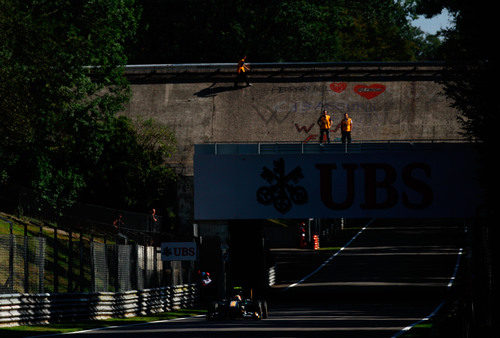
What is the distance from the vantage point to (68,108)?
160 feet

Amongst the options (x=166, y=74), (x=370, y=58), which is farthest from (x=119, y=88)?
(x=370, y=58)

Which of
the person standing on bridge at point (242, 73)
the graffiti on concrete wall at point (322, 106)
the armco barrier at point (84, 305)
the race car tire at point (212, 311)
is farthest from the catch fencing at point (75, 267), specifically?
the graffiti on concrete wall at point (322, 106)

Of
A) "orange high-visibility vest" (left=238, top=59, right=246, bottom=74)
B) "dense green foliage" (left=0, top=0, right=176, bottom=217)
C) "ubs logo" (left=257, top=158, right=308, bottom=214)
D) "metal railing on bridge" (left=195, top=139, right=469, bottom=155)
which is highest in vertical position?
"orange high-visibility vest" (left=238, top=59, right=246, bottom=74)

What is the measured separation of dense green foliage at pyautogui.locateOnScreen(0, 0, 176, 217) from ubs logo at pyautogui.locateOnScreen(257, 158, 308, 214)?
10.5 metres

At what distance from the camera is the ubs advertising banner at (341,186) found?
40.6 meters

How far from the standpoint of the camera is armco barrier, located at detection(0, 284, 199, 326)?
2591cm

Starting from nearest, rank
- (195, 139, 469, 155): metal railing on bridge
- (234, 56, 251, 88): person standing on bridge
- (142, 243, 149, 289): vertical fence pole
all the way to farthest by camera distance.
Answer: (142, 243, 149, 289): vertical fence pole, (195, 139, 469, 155): metal railing on bridge, (234, 56, 251, 88): person standing on bridge

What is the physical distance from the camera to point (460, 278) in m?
53.8

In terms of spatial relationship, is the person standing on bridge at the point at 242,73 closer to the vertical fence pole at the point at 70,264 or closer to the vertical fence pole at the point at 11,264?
the vertical fence pole at the point at 70,264

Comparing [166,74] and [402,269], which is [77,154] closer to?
[166,74]

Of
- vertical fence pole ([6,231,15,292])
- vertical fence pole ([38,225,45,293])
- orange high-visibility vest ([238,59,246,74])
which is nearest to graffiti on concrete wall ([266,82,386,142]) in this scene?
orange high-visibility vest ([238,59,246,74])

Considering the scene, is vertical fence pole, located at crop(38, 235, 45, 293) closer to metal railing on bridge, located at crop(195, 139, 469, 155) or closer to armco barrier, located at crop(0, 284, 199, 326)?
armco barrier, located at crop(0, 284, 199, 326)


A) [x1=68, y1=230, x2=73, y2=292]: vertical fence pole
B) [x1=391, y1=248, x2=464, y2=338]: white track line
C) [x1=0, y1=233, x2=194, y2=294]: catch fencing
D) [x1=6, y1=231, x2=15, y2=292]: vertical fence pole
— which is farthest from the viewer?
[x1=68, y1=230, x2=73, y2=292]: vertical fence pole

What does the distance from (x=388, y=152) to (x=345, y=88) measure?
633 inches
